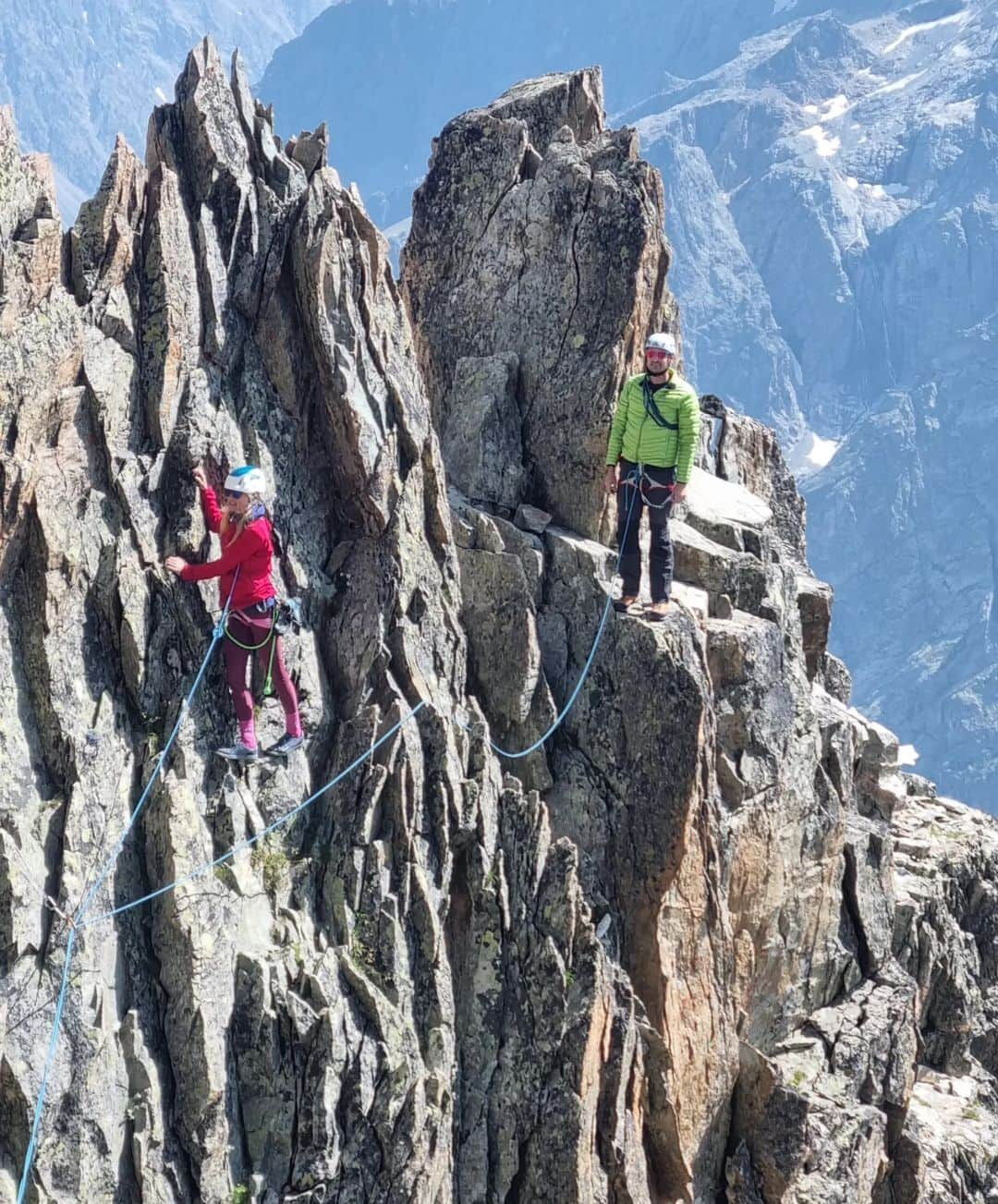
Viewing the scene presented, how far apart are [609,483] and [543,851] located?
24.9ft

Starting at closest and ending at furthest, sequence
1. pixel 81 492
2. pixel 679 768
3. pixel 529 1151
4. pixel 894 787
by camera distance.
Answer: pixel 81 492 < pixel 529 1151 < pixel 679 768 < pixel 894 787

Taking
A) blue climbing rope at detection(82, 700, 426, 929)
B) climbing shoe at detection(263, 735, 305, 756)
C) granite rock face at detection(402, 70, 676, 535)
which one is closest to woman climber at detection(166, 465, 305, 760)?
climbing shoe at detection(263, 735, 305, 756)

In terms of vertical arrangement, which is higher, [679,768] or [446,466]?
[446,466]

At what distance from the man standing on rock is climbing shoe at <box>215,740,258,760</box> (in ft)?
29.2

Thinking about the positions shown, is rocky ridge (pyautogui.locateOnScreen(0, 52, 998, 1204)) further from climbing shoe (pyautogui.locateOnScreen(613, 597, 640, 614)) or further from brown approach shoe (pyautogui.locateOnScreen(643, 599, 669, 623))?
brown approach shoe (pyautogui.locateOnScreen(643, 599, 669, 623))

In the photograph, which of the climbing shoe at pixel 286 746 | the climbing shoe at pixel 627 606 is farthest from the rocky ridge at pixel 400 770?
the climbing shoe at pixel 286 746

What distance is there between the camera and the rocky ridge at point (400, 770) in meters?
21.9

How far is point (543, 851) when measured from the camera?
26.6 meters

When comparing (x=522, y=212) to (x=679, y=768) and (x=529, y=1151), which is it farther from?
(x=529, y=1151)

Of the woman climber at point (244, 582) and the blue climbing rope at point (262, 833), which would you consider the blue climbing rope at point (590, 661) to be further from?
the woman climber at point (244, 582)

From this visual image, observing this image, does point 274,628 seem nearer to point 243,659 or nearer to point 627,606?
point 243,659

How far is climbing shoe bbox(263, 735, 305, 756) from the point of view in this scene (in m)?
24.2

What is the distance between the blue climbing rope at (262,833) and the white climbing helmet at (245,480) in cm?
471

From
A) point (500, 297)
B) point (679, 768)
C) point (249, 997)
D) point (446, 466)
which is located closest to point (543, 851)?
point (679, 768)
